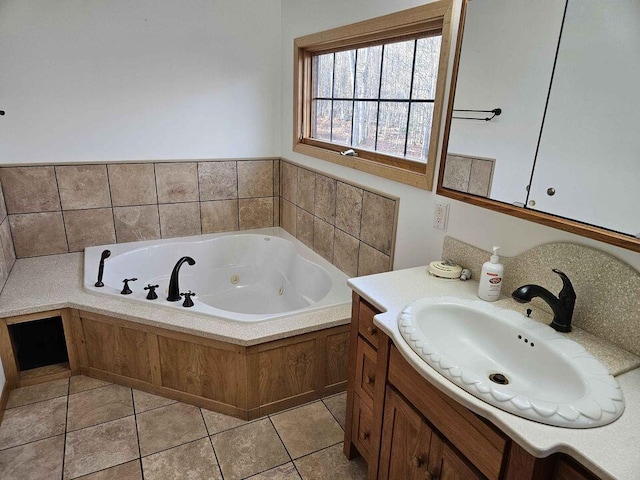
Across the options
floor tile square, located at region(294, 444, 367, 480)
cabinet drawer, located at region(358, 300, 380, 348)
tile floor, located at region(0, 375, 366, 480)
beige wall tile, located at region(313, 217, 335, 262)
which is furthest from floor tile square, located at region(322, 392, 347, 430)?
beige wall tile, located at region(313, 217, 335, 262)

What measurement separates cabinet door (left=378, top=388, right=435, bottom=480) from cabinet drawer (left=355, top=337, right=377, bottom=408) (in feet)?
0.53

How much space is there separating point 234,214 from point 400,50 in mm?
1841

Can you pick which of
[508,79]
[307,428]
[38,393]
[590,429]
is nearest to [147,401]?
[38,393]

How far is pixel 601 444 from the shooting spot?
0.88m

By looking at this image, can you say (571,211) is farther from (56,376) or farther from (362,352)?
(56,376)

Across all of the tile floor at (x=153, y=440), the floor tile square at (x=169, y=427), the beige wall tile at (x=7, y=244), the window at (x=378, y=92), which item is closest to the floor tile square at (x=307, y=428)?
the tile floor at (x=153, y=440)

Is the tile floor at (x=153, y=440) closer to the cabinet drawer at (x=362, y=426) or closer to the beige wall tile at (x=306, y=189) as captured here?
the cabinet drawer at (x=362, y=426)

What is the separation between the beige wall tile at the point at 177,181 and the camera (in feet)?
10.3

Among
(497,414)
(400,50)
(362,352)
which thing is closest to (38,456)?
(362,352)

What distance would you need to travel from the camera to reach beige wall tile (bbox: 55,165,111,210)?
9.46 feet

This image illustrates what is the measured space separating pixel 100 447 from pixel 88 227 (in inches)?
63.2

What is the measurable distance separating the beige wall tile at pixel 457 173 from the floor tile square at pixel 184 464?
1575 millimetres

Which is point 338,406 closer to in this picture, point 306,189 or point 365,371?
point 365,371

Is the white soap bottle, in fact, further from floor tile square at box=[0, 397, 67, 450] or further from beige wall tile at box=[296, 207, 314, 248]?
floor tile square at box=[0, 397, 67, 450]
